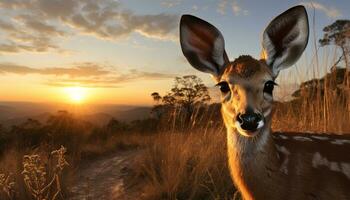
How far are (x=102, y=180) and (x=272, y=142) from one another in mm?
6442

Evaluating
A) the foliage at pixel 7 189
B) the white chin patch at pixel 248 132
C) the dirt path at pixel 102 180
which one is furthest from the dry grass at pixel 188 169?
the white chin patch at pixel 248 132

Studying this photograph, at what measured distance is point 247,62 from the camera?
4602mm

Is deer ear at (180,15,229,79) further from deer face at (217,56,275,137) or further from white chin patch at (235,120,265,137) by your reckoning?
white chin patch at (235,120,265,137)

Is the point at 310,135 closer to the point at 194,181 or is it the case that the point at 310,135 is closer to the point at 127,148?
the point at 194,181

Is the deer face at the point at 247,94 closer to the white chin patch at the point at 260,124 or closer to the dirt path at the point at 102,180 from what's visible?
the white chin patch at the point at 260,124

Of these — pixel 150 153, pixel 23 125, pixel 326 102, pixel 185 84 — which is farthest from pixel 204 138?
pixel 23 125

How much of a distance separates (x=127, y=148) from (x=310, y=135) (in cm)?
1174

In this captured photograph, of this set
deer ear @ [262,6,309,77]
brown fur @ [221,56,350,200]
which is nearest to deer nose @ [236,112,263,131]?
brown fur @ [221,56,350,200]

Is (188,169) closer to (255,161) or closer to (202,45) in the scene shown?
(202,45)

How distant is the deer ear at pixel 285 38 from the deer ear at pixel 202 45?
16.8 inches

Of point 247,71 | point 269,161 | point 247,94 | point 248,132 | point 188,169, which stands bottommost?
point 188,169

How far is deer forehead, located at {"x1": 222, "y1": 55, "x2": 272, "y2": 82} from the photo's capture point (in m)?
Answer: 4.42

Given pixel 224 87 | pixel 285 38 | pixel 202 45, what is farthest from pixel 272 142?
pixel 202 45

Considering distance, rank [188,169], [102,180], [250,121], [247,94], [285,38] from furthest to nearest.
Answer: [102,180]
[188,169]
[285,38]
[247,94]
[250,121]
